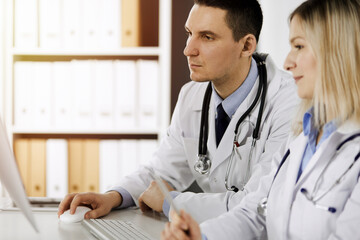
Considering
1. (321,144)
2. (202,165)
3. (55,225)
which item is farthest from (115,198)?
(321,144)

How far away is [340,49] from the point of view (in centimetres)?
105

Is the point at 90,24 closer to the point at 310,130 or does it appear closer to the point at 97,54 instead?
the point at 97,54

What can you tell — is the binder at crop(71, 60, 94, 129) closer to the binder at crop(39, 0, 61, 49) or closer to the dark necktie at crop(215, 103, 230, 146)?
the binder at crop(39, 0, 61, 49)

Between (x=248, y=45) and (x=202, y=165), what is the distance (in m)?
0.46

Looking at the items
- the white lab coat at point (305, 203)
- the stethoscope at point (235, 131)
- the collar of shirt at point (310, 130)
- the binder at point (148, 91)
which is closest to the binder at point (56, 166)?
the binder at point (148, 91)

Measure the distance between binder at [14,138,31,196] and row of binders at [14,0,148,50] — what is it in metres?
0.51

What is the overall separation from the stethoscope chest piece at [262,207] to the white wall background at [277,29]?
1.66 metres

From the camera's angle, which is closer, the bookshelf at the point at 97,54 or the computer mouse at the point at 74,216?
the computer mouse at the point at 74,216

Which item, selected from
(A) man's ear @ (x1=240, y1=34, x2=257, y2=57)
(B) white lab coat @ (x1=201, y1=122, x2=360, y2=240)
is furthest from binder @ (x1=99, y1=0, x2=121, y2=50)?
(B) white lab coat @ (x1=201, y1=122, x2=360, y2=240)

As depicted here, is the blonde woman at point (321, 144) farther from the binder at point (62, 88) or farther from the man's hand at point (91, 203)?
the binder at point (62, 88)

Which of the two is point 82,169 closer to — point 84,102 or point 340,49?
point 84,102

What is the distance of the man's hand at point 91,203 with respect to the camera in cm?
138

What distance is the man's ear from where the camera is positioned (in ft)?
5.84

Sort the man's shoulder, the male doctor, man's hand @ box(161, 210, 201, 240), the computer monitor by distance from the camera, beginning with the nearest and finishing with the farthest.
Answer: the computer monitor
man's hand @ box(161, 210, 201, 240)
the male doctor
the man's shoulder
